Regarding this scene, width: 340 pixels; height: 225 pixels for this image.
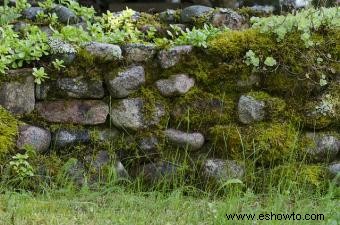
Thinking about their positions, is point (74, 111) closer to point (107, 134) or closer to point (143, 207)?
point (107, 134)

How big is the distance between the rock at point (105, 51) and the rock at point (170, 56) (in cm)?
30

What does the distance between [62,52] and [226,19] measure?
1566mm

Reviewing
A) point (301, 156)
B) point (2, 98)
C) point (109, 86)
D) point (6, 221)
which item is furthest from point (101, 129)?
point (301, 156)

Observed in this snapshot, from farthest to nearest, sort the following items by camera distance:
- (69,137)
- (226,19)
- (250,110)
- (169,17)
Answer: (169,17) < (226,19) < (250,110) < (69,137)

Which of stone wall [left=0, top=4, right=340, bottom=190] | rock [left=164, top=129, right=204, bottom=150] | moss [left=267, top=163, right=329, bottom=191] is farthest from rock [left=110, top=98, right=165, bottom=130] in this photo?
moss [left=267, top=163, right=329, bottom=191]

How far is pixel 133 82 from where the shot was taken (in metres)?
3.60

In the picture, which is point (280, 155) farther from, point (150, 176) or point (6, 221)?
point (6, 221)

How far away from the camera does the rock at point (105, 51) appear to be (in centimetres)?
356

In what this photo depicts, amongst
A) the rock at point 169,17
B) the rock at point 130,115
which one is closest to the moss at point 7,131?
the rock at point 130,115

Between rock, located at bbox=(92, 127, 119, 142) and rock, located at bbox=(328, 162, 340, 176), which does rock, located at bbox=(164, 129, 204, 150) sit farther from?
rock, located at bbox=(328, 162, 340, 176)

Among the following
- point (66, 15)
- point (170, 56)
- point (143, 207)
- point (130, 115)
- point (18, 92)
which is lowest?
point (143, 207)

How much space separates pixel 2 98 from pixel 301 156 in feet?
6.65

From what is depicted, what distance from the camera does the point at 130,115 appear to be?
11.7ft

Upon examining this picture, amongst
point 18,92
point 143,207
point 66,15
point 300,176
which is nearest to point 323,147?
point 300,176
